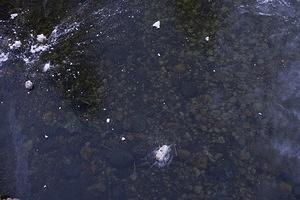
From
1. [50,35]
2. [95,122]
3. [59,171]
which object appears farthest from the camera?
[50,35]

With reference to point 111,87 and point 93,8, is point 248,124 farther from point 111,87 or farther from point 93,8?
point 93,8

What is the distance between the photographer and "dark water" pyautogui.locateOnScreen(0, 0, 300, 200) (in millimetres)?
6406

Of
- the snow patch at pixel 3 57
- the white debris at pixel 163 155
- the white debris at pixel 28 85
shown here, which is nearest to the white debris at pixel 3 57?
the snow patch at pixel 3 57

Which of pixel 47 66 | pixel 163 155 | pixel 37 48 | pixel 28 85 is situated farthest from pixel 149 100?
pixel 37 48

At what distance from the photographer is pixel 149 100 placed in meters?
7.20

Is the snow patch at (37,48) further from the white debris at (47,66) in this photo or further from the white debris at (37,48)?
the white debris at (47,66)

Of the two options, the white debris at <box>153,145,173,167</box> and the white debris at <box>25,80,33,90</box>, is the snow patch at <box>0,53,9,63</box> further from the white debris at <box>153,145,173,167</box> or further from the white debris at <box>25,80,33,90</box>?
the white debris at <box>153,145,173,167</box>

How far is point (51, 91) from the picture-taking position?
24.4 ft

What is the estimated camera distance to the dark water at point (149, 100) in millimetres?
6406

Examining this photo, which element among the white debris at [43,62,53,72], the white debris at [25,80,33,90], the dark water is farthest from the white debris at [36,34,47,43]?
the white debris at [25,80,33,90]

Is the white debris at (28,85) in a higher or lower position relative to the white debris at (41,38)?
lower

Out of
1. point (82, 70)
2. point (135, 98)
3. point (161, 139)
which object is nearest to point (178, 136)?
point (161, 139)

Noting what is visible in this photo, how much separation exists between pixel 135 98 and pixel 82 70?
112 centimetres

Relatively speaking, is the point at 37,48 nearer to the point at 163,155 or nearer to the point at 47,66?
the point at 47,66
